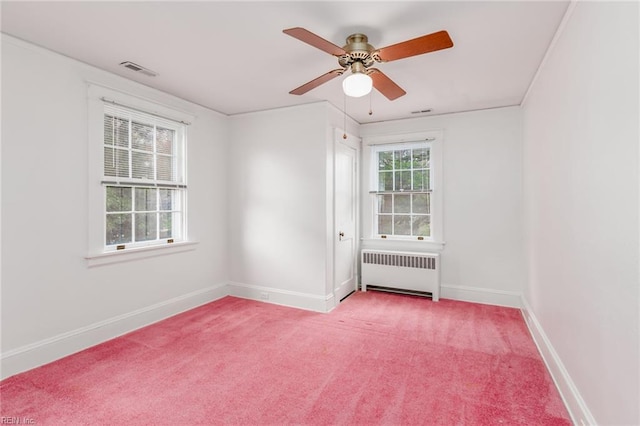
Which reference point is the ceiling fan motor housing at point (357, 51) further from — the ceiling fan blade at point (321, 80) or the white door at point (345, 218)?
the white door at point (345, 218)

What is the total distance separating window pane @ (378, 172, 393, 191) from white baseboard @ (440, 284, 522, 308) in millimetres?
1645

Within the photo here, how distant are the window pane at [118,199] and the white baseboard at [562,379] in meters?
4.05

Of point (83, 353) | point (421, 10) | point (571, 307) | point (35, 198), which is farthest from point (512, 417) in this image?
point (35, 198)

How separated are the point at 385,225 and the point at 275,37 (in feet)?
10.8

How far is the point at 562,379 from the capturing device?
87.3 inches

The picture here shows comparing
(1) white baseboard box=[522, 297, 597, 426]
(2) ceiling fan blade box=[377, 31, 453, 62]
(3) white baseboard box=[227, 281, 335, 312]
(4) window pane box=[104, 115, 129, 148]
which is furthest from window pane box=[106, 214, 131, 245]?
(1) white baseboard box=[522, 297, 597, 426]

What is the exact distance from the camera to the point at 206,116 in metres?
4.32

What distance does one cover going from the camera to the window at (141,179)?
322 centimetres

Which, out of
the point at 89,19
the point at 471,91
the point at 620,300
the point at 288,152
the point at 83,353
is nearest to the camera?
the point at 620,300

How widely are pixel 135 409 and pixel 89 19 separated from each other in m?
2.69

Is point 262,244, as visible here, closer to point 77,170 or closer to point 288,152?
point 288,152

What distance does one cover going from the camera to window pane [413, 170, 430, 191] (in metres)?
4.69

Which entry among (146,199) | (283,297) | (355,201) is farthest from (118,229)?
(355,201)

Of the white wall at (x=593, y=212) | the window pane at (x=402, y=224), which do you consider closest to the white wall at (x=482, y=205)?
the window pane at (x=402, y=224)
